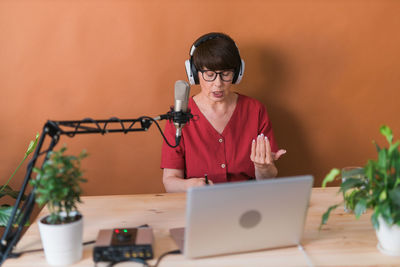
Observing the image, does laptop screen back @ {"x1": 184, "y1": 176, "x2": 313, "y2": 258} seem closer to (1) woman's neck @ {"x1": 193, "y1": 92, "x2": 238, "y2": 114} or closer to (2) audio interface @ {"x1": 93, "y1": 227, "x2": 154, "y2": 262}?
(2) audio interface @ {"x1": 93, "y1": 227, "x2": 154, "y2": 262}

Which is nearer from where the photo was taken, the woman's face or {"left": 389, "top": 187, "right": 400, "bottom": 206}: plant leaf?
{"left": 389, "top": 187, "right": 400, "bottom": 206}: plant leaf

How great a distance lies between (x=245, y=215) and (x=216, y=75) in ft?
3.33

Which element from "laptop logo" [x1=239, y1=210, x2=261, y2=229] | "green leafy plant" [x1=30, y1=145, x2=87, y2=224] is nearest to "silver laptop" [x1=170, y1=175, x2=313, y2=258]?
"laptop logo" [x1=239, y1=210, x2=261, y2=229]

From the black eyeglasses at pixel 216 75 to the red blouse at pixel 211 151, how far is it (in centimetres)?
21

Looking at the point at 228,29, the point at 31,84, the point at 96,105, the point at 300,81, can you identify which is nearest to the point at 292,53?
the point at 300,81

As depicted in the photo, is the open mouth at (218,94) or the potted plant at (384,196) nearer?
the potted plant at (384,196)

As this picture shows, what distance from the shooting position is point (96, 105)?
2.30m

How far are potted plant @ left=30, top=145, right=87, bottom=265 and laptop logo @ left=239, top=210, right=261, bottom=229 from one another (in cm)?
49

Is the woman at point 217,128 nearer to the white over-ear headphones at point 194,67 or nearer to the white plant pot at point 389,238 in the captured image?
the white over-ear headphones at point 194,67

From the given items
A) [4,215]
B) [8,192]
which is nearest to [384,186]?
[4,215]

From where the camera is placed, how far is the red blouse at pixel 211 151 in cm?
210

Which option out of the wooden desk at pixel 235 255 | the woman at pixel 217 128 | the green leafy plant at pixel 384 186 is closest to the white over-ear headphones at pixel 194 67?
the woman at pixel 217 128

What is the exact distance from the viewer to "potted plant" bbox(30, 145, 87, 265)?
1.12m

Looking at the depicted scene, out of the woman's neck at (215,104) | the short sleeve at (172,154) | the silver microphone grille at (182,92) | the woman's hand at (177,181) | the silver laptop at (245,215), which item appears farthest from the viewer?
the woman's neck at (215,104)
